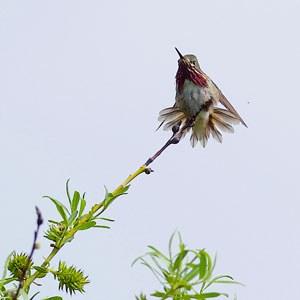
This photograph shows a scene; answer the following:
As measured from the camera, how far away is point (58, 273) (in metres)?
2.44

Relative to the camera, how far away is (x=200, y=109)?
→ 210 inches

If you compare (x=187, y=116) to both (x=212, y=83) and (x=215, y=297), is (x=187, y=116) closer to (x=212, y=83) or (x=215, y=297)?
(x=212, y=83)

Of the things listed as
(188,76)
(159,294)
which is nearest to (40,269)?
(159,294)

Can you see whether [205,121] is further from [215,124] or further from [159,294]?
[159,294]

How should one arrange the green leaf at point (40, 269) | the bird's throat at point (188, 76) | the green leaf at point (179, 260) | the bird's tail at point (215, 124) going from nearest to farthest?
the green leaf at point (179, 260)
the green leaf at point (40, 269)
the bird's tail at point (215, 124)
the bird's throat at point (188, 76)

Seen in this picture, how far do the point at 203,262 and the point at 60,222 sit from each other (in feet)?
3.37

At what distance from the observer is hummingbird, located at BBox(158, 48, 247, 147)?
572 cm

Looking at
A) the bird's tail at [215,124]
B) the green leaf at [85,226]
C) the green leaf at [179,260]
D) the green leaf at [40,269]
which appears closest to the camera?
the green leaf at [179,260]

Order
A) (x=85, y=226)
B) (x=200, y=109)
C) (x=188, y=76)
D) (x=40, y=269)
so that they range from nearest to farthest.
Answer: (x=40, y=269)
(x=85, y=226)
(x=200, y=109)
(x=188, y=76)

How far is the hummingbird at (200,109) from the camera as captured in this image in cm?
572

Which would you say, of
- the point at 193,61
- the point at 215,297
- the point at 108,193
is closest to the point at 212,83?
the point at 193,61

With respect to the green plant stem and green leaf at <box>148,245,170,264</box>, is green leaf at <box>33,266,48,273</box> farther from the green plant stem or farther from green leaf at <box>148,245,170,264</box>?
green leaf at <box>148,245,170,264</box>

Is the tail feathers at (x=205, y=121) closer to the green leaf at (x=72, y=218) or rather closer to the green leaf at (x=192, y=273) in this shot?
the green leaf at (x=72, y=218)

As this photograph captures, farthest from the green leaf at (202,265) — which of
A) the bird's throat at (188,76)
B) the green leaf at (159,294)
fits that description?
the bird's throat at (188,76)
